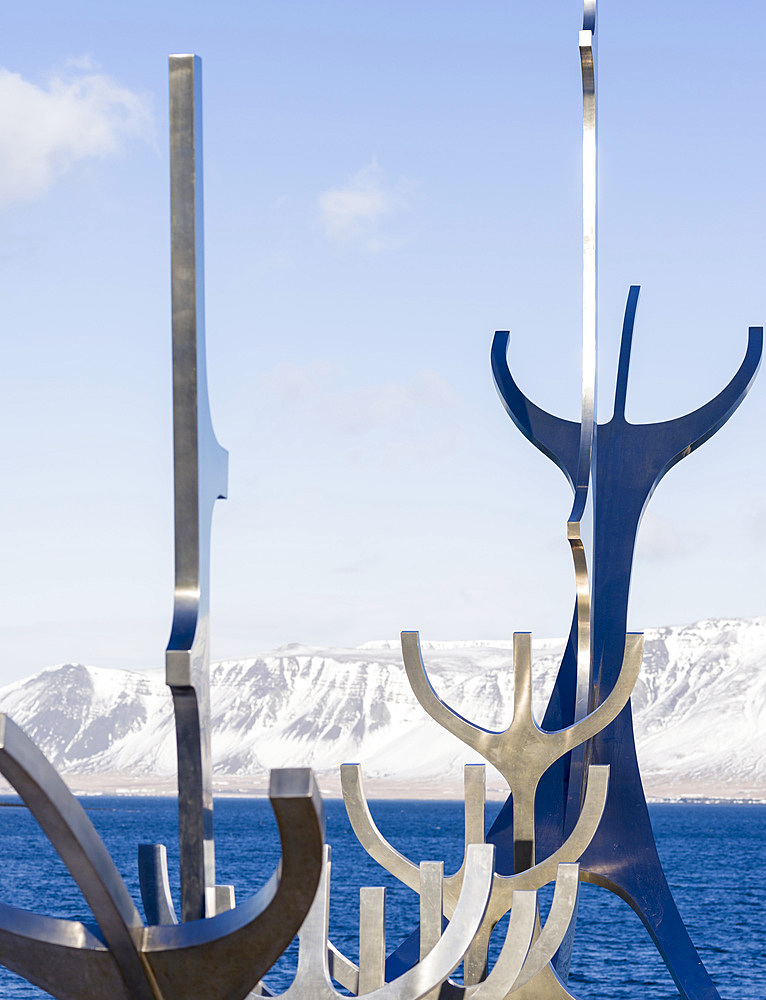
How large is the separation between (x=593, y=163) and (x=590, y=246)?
65cm

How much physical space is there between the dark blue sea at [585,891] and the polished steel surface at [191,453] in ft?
3.39

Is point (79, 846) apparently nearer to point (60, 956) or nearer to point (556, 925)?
point (60, 956)

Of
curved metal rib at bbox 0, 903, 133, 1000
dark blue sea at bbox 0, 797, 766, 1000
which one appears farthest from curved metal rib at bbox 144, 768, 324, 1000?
dark blue sea at bbox 0, 797, 766, 1000

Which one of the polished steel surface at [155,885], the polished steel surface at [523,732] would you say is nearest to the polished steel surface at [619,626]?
the polished steel surface at [523,732]

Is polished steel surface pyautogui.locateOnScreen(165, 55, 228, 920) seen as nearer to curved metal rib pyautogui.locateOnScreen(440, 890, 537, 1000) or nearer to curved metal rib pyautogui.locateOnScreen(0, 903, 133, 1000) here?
curved metal rib pyautogui.locateOnScreen(0, 903, 133, 1000)

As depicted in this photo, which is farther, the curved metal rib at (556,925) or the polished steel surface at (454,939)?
the curved metal rib at (556,925)

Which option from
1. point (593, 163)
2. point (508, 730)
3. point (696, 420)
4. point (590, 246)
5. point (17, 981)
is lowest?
point (17, 981)

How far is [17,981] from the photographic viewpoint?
1060 inches

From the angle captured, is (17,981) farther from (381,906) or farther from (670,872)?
(670,872)

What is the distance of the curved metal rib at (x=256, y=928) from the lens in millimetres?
3346

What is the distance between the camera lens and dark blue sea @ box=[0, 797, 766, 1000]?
99.0 feet

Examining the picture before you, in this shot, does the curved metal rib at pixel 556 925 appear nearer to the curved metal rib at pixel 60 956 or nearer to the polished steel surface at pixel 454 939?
the polished steel surface at pixel 454 939

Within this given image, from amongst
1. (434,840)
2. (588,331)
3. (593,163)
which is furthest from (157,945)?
(434,840)

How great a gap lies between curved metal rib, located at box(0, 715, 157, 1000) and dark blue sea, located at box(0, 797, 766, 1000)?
1102 millimetres
